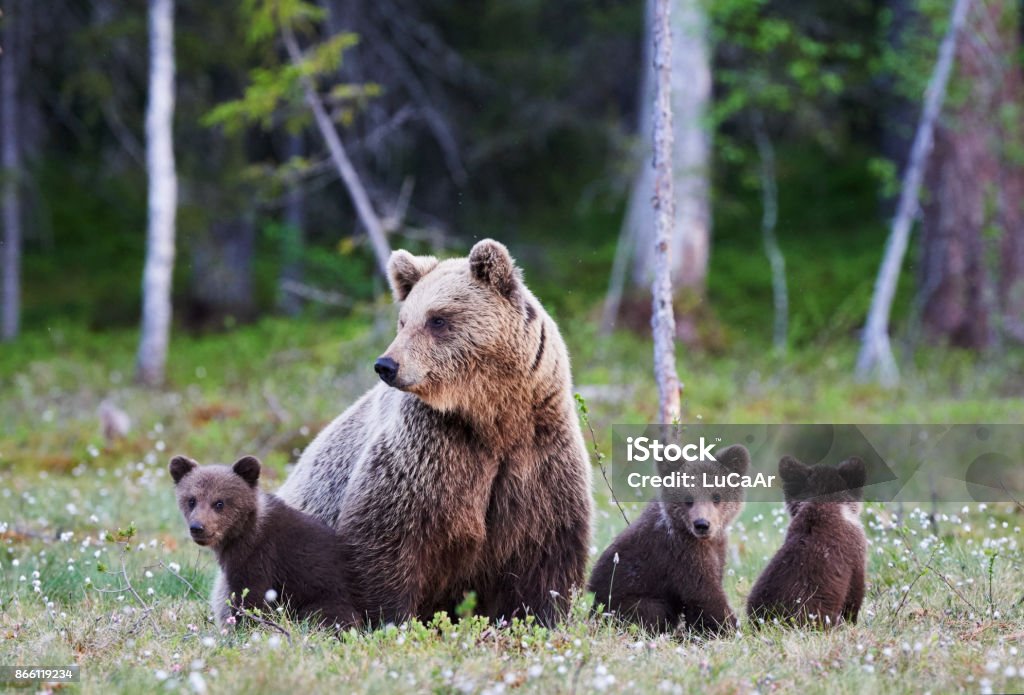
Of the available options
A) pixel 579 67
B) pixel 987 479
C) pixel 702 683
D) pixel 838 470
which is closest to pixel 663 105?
pixel 838 470

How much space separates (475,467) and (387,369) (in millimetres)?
743

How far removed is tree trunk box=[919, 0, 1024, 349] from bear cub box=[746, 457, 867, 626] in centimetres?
1307

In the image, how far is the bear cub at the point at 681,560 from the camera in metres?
5.96

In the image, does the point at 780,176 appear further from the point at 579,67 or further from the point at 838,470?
the point at 838,470

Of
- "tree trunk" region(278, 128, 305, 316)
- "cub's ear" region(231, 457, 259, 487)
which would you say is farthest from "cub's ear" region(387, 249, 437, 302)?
"tree trunk" region(278, 128, 305, 316)

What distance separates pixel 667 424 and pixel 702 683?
3133 millimetres

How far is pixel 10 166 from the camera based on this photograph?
22.8m

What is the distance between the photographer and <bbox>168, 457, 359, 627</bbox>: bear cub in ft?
18.8

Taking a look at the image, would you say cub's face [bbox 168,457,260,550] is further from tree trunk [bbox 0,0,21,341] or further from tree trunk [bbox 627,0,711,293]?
tree trunk [bbox 0,0,21,341]

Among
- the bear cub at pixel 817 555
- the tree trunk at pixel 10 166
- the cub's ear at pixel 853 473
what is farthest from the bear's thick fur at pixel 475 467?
the tree trunk at pixel 10 166

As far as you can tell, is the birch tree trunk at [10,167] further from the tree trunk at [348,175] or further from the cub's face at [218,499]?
the cub's face at [218,499]

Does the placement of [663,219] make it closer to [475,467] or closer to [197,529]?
[475,467]

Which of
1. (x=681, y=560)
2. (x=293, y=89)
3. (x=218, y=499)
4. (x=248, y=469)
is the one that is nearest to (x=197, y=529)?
(x=218, y=499)

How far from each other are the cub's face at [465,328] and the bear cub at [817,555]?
1670 mm
